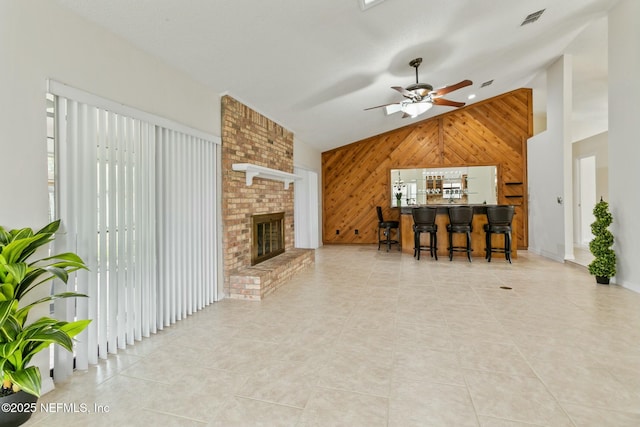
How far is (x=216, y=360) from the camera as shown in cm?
230

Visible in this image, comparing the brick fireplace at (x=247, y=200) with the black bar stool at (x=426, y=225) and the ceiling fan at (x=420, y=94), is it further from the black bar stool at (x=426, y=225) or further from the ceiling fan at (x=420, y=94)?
the black bar stool at (x=426, y=225)

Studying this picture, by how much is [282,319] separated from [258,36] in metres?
2.81

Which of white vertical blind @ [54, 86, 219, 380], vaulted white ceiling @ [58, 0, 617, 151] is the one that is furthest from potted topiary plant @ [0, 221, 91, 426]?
vaulted white ceiling @ [58, 0, 617, 151]

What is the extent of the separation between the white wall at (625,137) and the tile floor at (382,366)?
22.7 inches

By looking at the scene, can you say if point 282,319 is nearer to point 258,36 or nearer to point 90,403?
point 90,403

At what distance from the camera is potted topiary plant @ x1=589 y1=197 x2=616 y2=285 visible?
4.14 metres

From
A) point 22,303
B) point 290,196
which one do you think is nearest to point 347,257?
point 290,196

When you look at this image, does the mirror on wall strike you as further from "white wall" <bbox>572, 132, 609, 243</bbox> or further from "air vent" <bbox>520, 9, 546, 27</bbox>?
"air vent" <bbox>520, 9, 546, 27</bbox>

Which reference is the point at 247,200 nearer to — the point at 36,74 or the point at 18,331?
the point at 36,74

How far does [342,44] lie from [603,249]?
4.47m

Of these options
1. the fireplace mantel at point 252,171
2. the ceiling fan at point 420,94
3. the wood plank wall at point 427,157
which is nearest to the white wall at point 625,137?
the ceiling fan at point 420,94

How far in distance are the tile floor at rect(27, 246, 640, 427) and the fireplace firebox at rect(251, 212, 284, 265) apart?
3.57 ft

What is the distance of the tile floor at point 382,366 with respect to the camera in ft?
5.56

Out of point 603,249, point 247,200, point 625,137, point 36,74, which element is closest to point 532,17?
point 625,137
